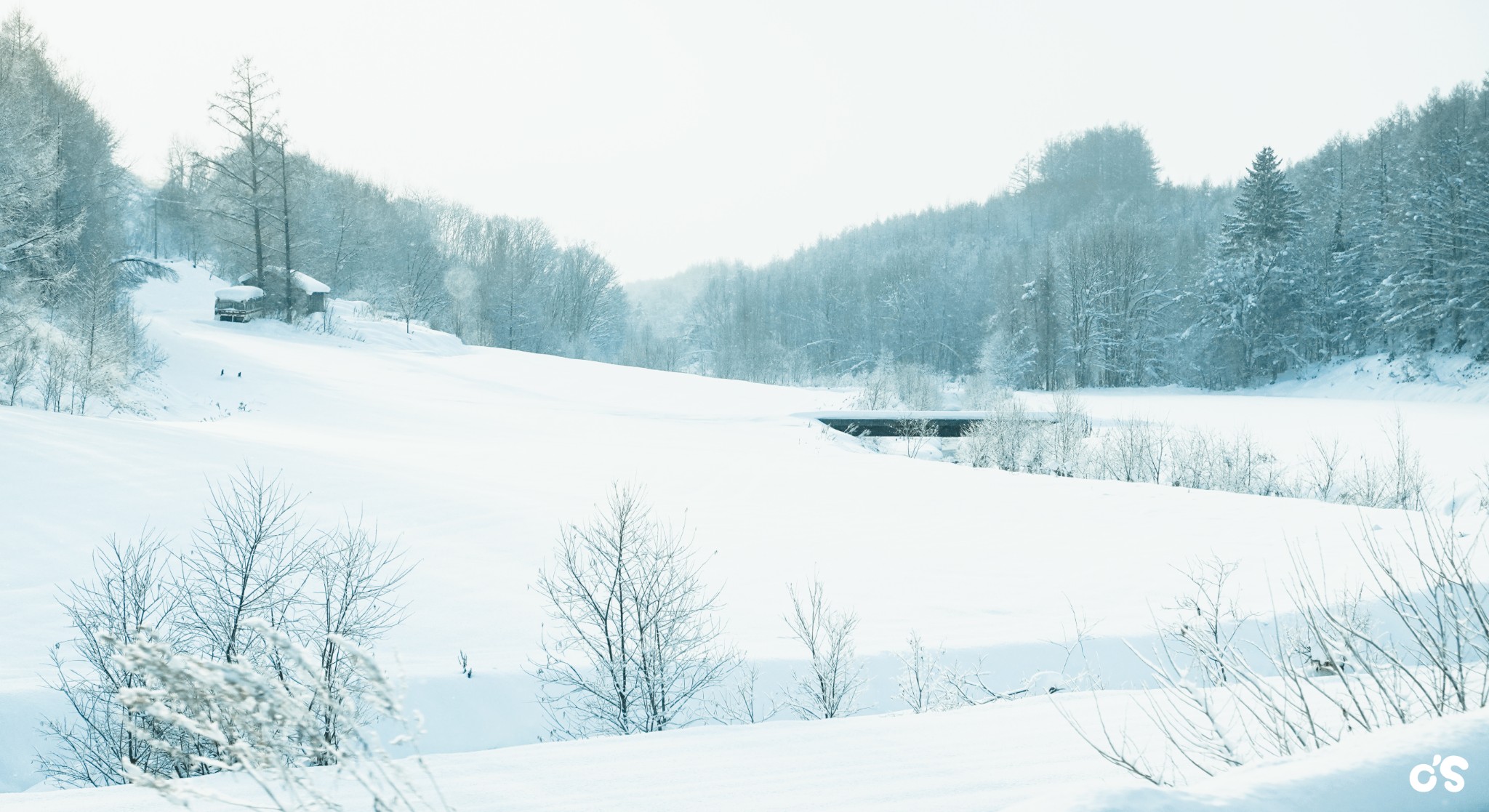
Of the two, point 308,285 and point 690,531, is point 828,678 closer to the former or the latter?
point 690,531

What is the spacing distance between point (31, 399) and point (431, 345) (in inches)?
874

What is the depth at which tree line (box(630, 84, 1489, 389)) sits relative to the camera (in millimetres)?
38656

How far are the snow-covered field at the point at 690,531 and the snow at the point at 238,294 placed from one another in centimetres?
950

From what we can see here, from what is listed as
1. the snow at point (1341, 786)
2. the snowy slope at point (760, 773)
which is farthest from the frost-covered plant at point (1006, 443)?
the snow at point (1341, 786)

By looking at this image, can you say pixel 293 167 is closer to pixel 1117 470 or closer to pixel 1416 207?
pixel 1117 470

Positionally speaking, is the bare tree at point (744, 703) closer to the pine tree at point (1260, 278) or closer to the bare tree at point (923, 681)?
the bare tree at point (923, 681)

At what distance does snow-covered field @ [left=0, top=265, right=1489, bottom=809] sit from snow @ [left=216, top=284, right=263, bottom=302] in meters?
9.50

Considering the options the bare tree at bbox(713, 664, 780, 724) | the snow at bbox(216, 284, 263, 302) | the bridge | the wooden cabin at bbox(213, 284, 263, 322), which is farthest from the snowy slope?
the snow at bbox(216, 284, 263, 302)

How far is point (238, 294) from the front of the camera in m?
36.5

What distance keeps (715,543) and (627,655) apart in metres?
4.66

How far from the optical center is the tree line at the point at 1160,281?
38656mm

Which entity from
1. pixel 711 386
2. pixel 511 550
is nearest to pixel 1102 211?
pixel 711 386

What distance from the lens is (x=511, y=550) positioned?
11648 millimetres

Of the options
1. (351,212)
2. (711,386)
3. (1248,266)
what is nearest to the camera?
(711,386)
